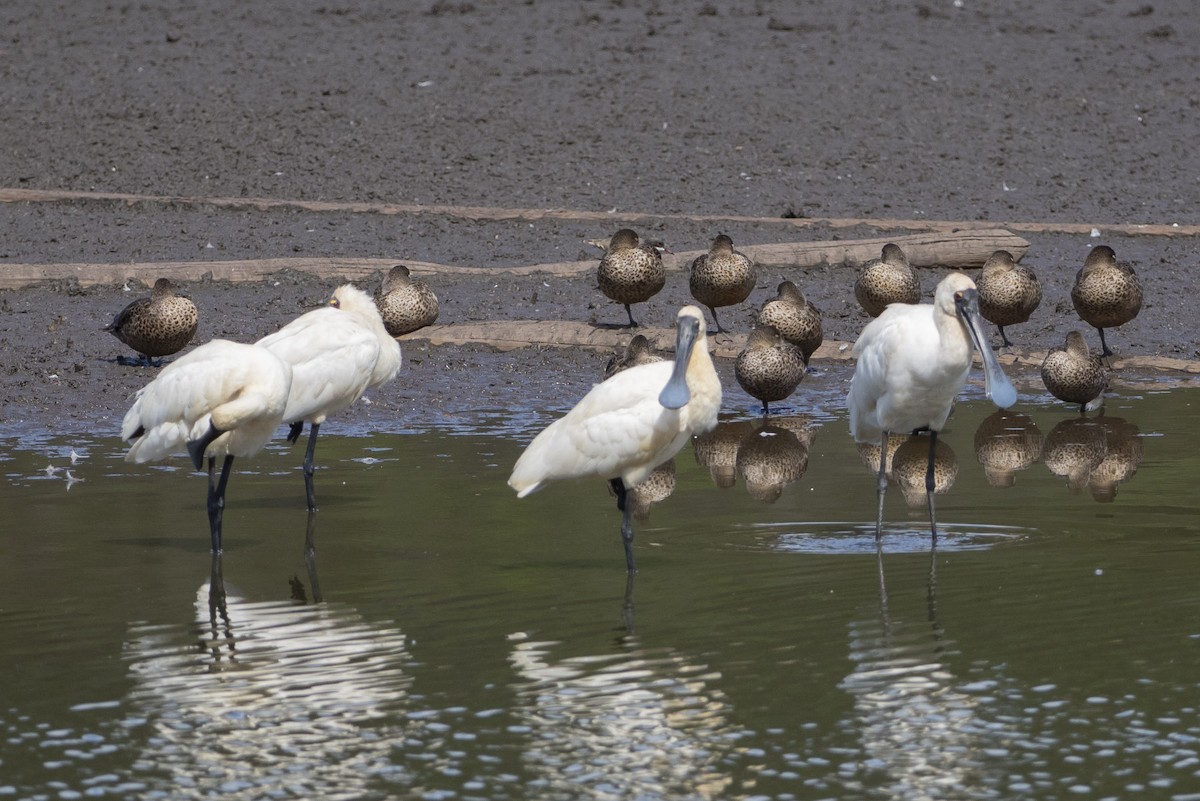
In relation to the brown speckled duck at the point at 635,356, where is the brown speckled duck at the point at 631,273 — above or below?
above

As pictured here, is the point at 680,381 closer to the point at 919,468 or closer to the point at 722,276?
the point at 919,468

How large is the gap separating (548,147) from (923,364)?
14007 mm

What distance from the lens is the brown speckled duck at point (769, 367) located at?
1240 cm

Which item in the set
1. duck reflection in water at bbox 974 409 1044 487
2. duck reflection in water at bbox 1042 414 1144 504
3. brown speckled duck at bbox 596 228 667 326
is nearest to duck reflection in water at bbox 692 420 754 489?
duck reflection in water at bbox 974 409 1044 487

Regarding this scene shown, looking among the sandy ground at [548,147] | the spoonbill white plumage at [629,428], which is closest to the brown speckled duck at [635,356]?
the sandy ground at [548,147]

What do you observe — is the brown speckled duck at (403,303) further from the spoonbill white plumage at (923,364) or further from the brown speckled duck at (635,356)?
the spoonbill white plumage at (923,364)

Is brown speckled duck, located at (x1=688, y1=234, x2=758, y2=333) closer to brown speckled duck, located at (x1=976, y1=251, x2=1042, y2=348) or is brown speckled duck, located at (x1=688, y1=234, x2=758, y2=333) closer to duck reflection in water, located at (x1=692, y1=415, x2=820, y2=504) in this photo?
brown speckled duck, located at (x1=976, y1=251, x2=1042, y2=348)

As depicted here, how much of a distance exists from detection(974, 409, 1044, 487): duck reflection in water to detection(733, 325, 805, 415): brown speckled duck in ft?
4.09

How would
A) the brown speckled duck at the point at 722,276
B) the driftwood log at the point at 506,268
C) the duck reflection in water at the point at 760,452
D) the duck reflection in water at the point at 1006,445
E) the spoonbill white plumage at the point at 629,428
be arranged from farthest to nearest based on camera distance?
the driftwood log at the point at 506,268 → the brown speckled duck at the point at 722,276 → the duck reflection in water at the point at 1006,445 → the duck reflection in water at the point at 760,452 → the spoonbill white plumage at the point at 629,428

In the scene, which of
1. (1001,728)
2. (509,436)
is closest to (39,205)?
(509,436)

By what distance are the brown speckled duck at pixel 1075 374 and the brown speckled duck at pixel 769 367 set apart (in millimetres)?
1605

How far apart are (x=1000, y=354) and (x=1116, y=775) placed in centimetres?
951

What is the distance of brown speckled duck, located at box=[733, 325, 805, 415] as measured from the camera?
12.4 metres

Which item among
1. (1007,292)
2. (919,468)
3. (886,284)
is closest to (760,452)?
(919,468)
